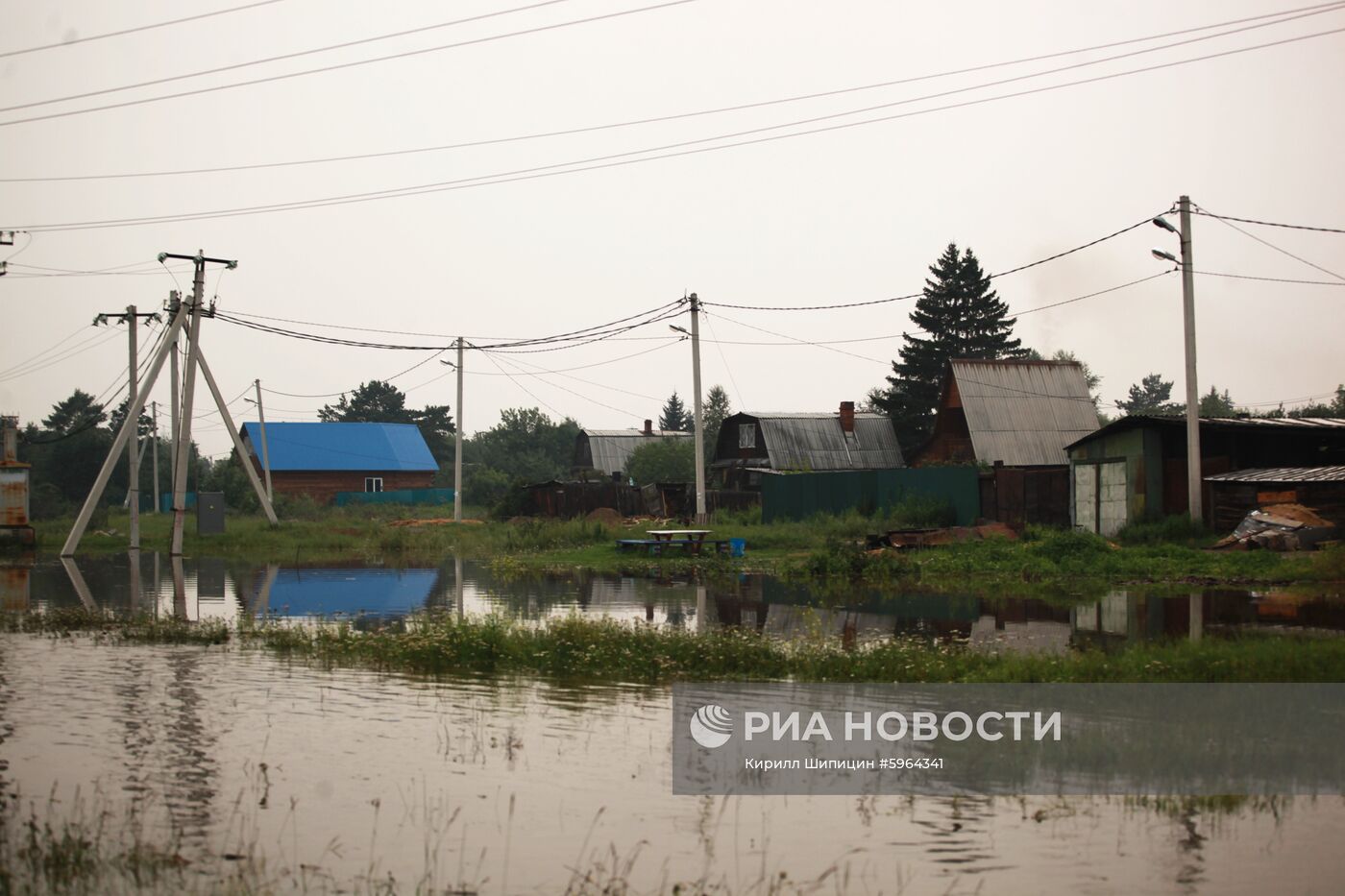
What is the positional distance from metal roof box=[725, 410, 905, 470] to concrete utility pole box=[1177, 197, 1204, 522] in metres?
29.6

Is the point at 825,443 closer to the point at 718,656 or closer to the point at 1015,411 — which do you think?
the point at 1015,411

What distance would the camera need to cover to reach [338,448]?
77.1m

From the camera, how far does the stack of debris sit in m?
24.0

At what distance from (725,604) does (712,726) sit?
10.1 meters

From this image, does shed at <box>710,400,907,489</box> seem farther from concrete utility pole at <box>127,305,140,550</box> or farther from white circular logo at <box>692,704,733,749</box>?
white circular logo at <box>692,704,733,749</box>

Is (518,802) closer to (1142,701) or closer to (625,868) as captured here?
(625,868)

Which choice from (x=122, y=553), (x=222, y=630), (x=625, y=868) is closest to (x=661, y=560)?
(x=222, y=630)

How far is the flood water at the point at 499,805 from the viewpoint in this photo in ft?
21.5

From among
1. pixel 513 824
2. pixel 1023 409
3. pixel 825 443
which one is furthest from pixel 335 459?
pixel 513 824

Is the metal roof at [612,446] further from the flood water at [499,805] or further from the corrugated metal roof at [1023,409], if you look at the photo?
the flood water at [499,805]

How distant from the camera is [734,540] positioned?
30219 mm

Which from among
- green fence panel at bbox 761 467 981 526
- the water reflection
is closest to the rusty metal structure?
the water reflection

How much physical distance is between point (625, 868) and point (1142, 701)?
225 inches

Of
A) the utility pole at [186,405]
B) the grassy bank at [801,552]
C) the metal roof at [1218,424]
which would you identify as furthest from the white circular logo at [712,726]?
the utility pole at [186,405]
